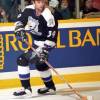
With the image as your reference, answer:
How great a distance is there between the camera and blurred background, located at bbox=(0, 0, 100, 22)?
6.53m

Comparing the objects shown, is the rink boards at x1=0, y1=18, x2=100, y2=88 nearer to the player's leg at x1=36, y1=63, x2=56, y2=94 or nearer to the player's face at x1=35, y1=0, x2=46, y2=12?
the player's leg at x1=36, y1=63, x2=56, y2=94

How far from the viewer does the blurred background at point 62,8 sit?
6527 mm

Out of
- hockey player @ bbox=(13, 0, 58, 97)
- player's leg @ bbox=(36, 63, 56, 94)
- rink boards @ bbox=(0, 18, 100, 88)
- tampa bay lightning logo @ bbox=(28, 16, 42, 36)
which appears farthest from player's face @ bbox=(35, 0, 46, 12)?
rink boards @ bbox=(0, 18, 100, 88)

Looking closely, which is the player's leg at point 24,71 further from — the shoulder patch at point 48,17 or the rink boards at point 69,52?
the rink boards at point 69,52

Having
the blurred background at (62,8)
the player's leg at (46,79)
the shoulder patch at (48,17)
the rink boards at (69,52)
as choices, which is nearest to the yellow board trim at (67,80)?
the rink boards at (69,52)

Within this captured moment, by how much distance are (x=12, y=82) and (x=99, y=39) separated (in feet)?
4.13

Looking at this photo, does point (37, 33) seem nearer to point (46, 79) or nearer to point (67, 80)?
point (46, 79)

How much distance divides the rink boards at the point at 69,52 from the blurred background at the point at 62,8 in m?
0.11

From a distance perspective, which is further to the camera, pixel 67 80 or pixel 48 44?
pixel 67 80

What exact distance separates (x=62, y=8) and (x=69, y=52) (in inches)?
22.7

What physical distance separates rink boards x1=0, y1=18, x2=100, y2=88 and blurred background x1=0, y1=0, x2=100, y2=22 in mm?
109

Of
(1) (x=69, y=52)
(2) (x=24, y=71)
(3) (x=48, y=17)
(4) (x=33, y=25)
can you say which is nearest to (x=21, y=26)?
(4) (x=33, y=25)

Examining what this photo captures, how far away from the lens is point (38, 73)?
256 inches

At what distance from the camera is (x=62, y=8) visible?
22.1 ft
